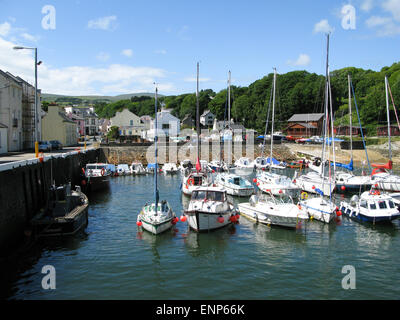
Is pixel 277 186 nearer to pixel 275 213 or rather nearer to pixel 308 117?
pixel 275 213

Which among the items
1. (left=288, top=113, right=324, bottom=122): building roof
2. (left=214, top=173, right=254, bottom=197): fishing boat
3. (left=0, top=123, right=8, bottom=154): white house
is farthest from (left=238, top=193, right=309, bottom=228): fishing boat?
(left=288, top=113, right=324, bottom=122): building roof

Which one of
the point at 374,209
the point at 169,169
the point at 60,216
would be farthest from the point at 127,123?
the point at 374,209

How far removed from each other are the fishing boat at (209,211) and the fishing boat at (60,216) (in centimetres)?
783

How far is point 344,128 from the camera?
93.2 meters

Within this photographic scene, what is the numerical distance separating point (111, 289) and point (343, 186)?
30.6 metres

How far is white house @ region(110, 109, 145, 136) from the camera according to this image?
10562cm

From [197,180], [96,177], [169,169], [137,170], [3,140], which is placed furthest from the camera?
[169,169]

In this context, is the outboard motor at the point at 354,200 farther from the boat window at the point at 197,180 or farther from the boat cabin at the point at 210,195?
the boat window at the point at 197,180

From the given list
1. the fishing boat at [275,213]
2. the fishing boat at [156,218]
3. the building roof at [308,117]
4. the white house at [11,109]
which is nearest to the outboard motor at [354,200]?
the fishing boat at [275,213]

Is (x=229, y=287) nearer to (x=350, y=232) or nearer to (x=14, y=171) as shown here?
(x=350, y=232)

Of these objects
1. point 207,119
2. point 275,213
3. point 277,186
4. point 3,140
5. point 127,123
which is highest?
point 207,119

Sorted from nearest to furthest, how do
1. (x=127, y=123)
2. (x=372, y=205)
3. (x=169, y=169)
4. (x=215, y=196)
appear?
(x=215, y=196)
(x=372, y=205)
(x=169, y=169)
(x=127, y=123)

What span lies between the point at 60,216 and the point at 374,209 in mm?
24025

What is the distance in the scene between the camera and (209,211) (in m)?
24.4
